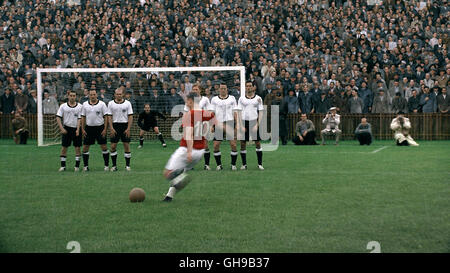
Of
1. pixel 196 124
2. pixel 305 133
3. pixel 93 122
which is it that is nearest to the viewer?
pixel 196 124

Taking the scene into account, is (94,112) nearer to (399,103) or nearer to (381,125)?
(399,103)

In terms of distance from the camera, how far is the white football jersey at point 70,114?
48.2ft

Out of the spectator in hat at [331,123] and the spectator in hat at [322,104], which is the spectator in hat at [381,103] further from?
the spectator in hat at [331,123]

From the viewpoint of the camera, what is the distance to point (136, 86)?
25.0 metres

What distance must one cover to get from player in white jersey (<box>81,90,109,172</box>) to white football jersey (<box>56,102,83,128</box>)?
170 mm

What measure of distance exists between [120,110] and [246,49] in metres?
12.6

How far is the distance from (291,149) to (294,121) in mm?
4746

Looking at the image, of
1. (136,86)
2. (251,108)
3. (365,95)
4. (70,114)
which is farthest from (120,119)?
(365,95)

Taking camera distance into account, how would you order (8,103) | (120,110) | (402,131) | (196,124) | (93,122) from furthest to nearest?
1. (8,103)
2. (402,131)
3. (93,122)
4. (120,110)
5. (196,124)

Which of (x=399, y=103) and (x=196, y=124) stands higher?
(x=399, y=103)

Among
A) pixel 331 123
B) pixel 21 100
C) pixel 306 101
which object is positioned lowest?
pixel 331 123

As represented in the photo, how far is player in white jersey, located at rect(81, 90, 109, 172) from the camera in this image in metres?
14.5

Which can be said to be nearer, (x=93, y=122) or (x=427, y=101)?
(x=93, y=122)

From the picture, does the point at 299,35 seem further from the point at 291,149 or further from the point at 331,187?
the point at 331,187
